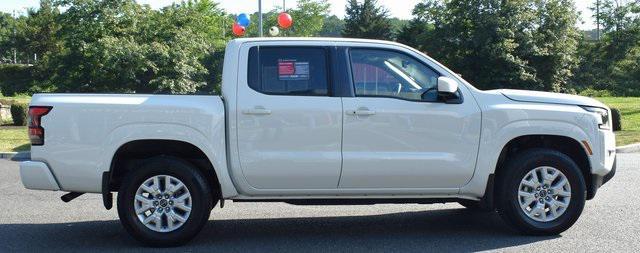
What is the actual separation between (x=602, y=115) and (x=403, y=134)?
1951 mm

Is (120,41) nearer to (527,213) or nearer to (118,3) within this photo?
(118,3)

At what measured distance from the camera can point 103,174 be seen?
20.1ft

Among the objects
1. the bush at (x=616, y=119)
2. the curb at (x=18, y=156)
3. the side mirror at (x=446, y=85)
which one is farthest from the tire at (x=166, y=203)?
the bush at (x=616, y=119)

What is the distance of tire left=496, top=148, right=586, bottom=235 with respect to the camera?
6.48 metres

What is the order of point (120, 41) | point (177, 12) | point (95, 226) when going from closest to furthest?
point (95, 226)
point (120, 41)
point (177, 12)

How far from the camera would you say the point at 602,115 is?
6.70m

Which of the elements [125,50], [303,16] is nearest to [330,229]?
[125,50]

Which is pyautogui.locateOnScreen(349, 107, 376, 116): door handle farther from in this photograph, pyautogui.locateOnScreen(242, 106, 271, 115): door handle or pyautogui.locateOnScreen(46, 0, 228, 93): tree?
pyautogui.locateOnScreen(46, 0, 228, 93): tree

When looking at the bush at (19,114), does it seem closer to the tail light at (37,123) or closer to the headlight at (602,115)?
the tail light at (37,123)

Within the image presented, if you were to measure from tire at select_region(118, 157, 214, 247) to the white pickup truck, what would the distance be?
1 centimetres

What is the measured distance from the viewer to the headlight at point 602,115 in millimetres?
6590

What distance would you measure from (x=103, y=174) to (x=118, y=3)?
64.5ft

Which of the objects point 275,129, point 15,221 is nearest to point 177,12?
point 15,221

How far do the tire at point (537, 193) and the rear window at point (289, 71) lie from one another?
1850mm
